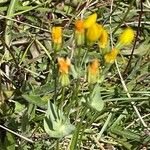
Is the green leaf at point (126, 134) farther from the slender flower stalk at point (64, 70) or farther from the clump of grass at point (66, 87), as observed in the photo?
the slender flower stalk at point (64, 70)

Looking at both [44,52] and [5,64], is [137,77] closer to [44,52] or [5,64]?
[44,52]

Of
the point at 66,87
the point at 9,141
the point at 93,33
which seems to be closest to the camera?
the point at 93,33

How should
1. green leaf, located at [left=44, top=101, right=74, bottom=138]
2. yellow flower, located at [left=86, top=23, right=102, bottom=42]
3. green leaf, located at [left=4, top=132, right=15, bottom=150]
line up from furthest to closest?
green leaf, located at [left=4, top=132, right=15, bottom=150] < green leaf, located at [left=44, top=101, right=74, bottom=138] < yellow flower, located at [left=86, top=23, right=102, bottom=42]

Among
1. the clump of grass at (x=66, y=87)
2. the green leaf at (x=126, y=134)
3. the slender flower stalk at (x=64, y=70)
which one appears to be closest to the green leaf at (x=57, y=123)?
the clump of grass at (x=66, y=87)

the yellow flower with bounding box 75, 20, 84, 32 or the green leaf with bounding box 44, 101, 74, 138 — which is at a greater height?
the yellow flower with bounding box 75, 20, 84, 32

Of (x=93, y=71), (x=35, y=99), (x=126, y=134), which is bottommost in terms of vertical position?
(x=126, y=134)

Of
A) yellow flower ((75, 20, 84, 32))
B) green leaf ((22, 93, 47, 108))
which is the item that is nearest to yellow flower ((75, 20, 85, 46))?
yellow flower ((75, 20, 84, 32))

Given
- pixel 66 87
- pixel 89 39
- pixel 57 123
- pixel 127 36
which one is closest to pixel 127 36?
pixel 127 36

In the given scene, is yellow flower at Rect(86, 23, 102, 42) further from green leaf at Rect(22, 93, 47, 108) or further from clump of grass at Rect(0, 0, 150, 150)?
green leaf at Rect(22, 93, 47, 108)

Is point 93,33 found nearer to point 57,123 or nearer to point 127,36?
point 127,36
